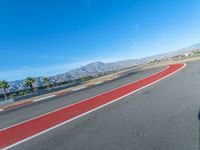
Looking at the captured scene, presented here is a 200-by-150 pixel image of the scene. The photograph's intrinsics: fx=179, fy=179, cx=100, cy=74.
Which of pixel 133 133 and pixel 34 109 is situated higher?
pixel 133 133

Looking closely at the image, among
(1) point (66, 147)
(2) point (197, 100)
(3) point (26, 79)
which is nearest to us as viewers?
(1) point (66, 147)

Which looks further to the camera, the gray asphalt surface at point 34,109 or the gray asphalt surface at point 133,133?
the gray asphalt surface at point 34,109

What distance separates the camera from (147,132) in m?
4.30

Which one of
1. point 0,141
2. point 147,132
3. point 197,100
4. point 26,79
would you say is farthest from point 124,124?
point 26,79

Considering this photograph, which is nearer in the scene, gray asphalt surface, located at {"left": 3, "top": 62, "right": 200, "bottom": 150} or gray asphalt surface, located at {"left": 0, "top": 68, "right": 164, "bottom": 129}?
gray asphalt surface, located at {"left": 3, "top": 62, "right": 200, "bottom": 150}

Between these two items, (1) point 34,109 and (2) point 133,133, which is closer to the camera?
(2) point 133,133

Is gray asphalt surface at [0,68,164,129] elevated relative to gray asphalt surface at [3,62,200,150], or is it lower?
lower

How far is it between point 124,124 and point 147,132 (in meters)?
0.99

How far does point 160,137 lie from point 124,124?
141 cm

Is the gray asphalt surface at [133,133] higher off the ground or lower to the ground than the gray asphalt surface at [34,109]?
higher

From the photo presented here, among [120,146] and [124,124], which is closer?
[120,146]

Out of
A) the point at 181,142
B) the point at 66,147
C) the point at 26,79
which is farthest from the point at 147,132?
the point at 26,79

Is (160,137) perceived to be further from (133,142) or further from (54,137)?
(54,137)

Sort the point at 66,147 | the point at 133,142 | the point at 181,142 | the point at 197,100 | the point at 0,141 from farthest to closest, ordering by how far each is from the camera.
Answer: the point at 197,100 < the point at 0,141 < the point at 66,147 < the point at 133,142 < the point at 181,142
